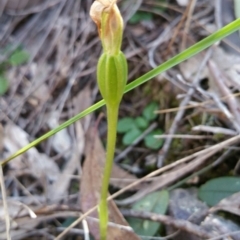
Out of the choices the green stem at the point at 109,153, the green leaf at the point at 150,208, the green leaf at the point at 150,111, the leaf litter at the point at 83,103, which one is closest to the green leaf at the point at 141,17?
the leaf litter at the point at 83,103

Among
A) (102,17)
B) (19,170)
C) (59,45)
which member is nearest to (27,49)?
(59,45)

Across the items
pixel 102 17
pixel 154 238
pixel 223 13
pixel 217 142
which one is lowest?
pixel 154 238

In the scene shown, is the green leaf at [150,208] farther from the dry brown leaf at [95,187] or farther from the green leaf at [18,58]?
the green leaf at [18,58]

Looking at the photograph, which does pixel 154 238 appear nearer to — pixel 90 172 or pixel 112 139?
pixel 90 172

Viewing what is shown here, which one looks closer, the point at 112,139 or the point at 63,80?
the point at 112,139

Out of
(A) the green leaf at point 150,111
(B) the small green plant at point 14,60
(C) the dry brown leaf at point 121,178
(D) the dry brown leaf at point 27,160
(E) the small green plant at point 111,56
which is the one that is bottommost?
(C) the dry brown leaf at point 121,178

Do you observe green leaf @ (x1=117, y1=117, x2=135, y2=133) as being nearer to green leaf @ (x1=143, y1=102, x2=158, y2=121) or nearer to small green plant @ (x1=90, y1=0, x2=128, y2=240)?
green leaf @ (x1=143, y1=102, x2=158, y2=121)

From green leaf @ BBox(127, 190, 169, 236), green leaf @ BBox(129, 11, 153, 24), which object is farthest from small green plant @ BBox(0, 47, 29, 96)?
green leaf @ BBox(127, 190, 169, 236)
